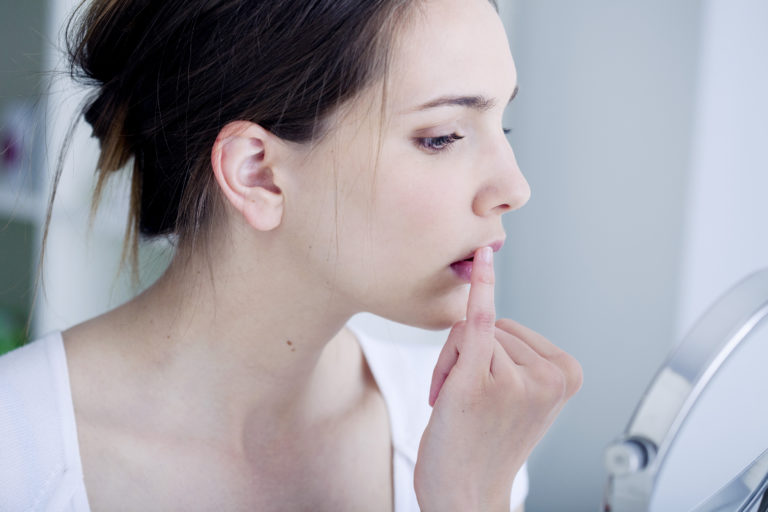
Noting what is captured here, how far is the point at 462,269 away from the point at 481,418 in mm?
170

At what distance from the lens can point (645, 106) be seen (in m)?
1.27

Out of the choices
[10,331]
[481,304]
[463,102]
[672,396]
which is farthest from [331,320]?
[10,331]

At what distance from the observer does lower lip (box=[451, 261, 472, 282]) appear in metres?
0.76

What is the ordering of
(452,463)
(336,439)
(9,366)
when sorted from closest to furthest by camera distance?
(452,463)
(9,366)
(336,439)

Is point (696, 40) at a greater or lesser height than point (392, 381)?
greater

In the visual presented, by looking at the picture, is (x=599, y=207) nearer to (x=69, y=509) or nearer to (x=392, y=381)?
(x=392, y=381)

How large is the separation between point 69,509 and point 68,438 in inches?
3.1

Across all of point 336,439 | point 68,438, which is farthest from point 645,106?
point 68,438

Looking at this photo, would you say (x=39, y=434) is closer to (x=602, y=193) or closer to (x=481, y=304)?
(x=481, y=304)

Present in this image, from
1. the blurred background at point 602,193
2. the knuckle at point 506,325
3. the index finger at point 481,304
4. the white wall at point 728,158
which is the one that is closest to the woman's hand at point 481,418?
the index finger at point 481,304

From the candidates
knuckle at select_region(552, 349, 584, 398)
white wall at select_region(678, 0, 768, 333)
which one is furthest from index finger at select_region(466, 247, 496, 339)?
white wall at select_region(678, 0, 768, 333)

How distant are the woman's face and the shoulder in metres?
0.35

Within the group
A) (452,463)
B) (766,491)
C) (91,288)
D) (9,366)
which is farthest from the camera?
(91,288)

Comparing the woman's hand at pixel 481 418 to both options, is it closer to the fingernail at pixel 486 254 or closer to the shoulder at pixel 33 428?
the fingernail at pixel 486 254
